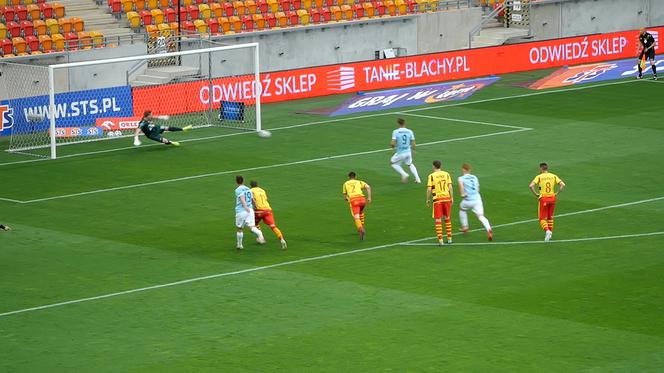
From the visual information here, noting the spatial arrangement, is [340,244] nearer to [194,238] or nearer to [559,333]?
[194,238]

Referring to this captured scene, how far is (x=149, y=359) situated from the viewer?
2153cm

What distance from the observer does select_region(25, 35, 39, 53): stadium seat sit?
47.4 m

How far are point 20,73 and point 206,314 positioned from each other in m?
22.5

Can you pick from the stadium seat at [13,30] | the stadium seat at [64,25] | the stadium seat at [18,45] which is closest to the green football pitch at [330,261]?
the stadium seat at [18,45]

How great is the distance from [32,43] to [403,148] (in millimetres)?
18056

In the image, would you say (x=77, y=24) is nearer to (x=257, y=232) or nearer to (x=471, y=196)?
(x=257, y=232)

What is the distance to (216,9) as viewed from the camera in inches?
2110

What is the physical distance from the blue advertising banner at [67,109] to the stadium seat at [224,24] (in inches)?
358

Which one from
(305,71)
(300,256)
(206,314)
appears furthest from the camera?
(305,71)

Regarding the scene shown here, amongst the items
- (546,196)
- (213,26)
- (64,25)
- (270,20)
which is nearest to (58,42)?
(64,25)

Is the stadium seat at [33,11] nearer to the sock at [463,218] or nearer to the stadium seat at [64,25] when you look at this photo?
the stadium seat at [64,25]

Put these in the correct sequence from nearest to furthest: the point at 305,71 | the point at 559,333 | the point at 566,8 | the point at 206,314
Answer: the point at 559,333, the point at 206,314, the point at 305,71, the point at 566,8

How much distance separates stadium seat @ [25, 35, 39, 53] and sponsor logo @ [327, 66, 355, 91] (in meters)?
10.5

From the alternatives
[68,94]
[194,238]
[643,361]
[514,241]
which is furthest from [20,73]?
[643,361]
